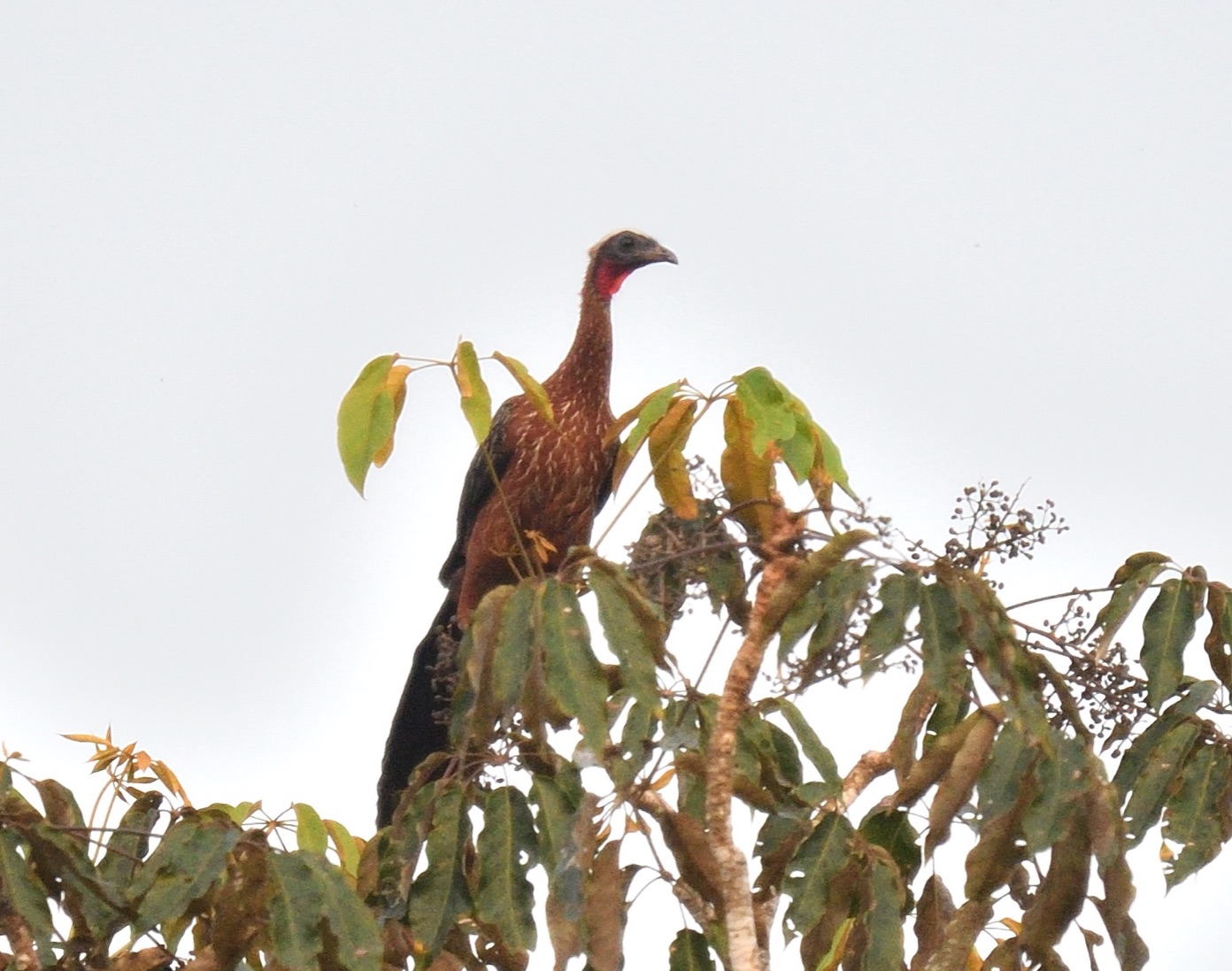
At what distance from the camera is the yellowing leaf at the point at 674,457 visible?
111 inches

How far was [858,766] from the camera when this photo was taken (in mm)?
2848

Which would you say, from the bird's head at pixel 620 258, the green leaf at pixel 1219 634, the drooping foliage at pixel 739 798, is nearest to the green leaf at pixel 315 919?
the drooping foliage at pixel 739 798

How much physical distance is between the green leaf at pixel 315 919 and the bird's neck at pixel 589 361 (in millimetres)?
2539

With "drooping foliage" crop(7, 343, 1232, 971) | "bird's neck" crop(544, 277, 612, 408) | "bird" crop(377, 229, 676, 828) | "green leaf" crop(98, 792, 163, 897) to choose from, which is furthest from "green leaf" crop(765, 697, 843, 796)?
"bird's neck" crop(544, 277, 612, 408)

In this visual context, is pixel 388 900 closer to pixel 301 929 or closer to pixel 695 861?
pixel 301 929

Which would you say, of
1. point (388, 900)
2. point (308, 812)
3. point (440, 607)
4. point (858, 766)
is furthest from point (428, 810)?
point (440, 607)

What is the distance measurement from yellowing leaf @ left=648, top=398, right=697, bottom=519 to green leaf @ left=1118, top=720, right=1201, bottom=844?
91cm

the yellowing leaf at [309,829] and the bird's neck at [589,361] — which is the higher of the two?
the bird's neck at [589,361]

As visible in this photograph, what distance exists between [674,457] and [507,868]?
0.85 meters

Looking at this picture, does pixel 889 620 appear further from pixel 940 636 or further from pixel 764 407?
pixel 764 407

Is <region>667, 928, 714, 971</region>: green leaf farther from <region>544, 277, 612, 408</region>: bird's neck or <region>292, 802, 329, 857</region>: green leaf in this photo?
<region>544, 277, 612, 408</region>: bird's neck

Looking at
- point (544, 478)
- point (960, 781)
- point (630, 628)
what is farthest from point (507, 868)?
point (544, 478)

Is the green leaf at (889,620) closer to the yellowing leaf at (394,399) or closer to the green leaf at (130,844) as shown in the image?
the yellowing leaf at (394,399)

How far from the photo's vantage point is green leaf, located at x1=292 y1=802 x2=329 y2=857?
2826 mm
